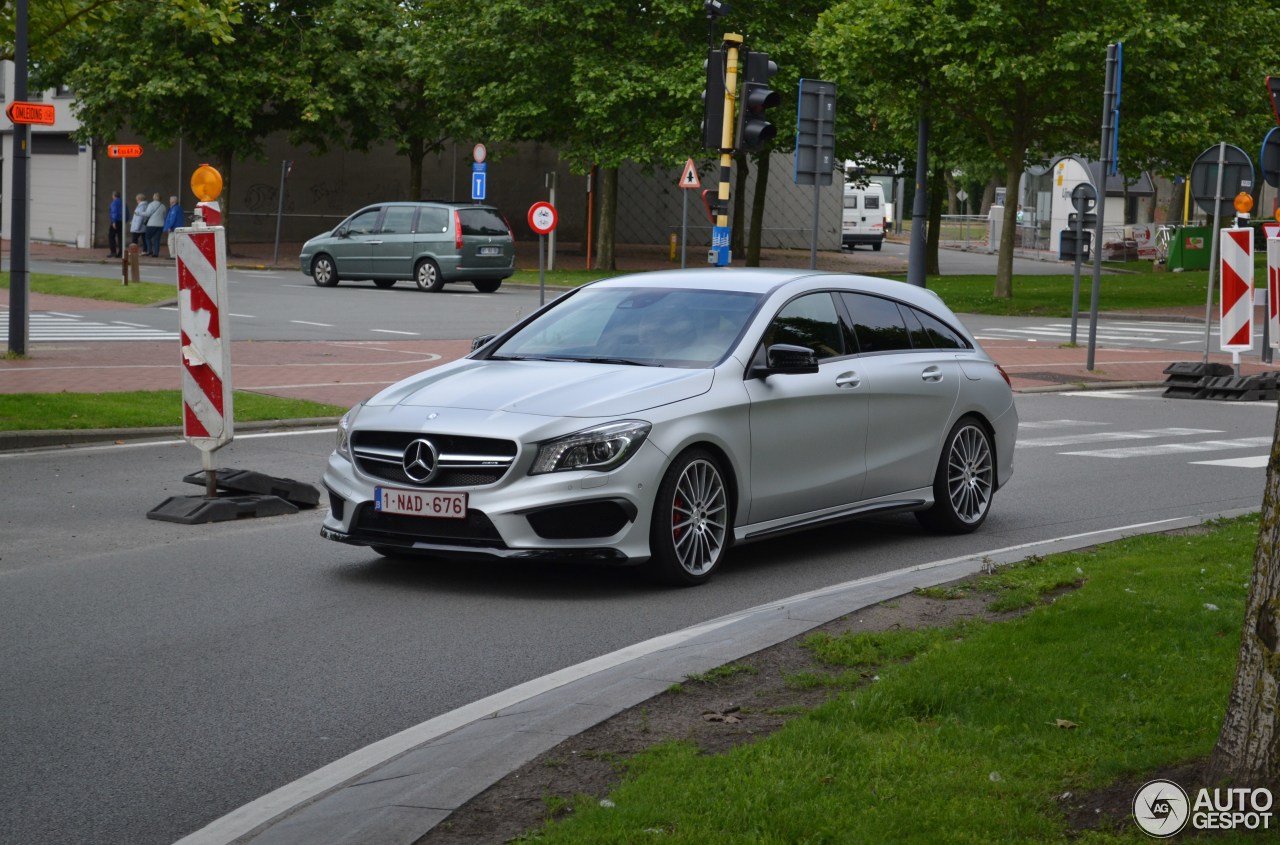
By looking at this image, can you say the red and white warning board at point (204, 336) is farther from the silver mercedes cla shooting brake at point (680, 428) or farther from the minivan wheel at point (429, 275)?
the minivan wheel at point (429, 275)

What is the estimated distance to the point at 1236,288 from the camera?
19.9 m

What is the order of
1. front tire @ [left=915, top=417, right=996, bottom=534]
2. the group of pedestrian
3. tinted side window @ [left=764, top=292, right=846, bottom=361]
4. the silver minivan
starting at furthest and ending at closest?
the group of pedestrian
the silver minivan
front tire @ [left=915, top=417, right=996, bottom=534]
tinted side window @ [left=764, top=292, right=846, bottom=361]

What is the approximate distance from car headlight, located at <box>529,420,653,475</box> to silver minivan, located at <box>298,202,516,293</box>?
2816cm

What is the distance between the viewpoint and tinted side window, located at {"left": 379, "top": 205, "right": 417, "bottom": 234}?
36281 millimetres

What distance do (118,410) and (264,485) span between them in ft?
14.9

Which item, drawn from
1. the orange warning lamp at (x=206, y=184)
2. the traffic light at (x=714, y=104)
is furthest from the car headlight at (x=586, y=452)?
the traffic light at (x=714, y=104)

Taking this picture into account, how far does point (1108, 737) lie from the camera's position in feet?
16.4

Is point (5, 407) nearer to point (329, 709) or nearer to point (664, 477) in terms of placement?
point (664, 477)

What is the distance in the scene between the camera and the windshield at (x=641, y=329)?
889cm

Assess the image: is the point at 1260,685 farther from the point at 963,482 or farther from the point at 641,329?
the point at 963,482

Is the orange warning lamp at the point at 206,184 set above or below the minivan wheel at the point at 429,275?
above

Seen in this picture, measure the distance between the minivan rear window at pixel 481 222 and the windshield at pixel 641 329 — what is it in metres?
26.7

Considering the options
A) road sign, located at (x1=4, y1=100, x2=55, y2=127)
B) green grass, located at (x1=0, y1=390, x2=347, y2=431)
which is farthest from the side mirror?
road sign, located at (x1=4, y1=100, x2=55, y2=127)

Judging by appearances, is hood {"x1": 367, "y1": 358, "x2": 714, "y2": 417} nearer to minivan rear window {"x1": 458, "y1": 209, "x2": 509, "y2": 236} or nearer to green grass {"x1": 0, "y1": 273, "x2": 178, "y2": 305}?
green grass {"x1": 0, "y1": 273, "x2": 178, "y2": 305}
